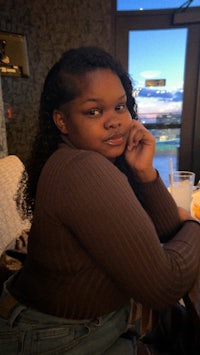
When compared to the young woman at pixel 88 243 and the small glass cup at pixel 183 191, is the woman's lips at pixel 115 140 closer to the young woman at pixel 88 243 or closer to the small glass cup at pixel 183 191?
the young woman at pixel 88 243

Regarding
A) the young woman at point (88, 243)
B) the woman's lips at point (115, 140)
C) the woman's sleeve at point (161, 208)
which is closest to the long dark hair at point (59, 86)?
the young woman at point (88, 243)

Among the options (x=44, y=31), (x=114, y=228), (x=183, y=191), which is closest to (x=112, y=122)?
(x=114, y=228)

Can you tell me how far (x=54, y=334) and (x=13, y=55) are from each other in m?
3.05

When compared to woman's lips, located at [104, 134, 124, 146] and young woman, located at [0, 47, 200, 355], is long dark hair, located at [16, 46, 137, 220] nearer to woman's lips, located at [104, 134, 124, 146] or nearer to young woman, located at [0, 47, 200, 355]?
young woman, located at [0, 47, 200, 355]

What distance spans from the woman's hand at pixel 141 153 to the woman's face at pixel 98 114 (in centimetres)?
11

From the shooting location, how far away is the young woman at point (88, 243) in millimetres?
495

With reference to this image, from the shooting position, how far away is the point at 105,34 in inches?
124

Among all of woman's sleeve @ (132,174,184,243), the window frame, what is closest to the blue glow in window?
the window frame

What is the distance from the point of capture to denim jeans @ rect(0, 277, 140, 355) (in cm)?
59

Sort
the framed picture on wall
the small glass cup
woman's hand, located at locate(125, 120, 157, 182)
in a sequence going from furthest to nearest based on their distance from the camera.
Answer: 1. the framed picture on wall
2. the small glass cup
3. woman's hand, located at locate(125, 120, 157, 182)

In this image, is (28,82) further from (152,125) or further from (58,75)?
(58,75)

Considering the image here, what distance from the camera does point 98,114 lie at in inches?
25.4

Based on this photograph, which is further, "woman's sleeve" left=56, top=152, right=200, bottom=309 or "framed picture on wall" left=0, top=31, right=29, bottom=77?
"framed picture on wall" left=0, top=31, right=29, bottom=77

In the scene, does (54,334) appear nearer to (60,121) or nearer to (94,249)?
(94,249)
